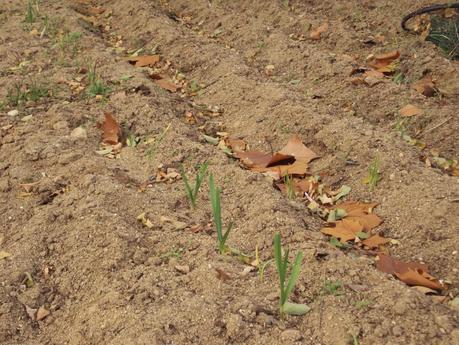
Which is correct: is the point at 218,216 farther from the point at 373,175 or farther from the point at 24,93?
the point at 24,93

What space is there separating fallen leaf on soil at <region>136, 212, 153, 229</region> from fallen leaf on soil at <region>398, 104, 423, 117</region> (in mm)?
1480

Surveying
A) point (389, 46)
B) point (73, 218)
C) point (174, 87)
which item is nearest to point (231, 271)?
point (73, 218)

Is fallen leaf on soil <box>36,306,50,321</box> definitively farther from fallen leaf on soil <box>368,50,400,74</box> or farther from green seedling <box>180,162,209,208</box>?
fallen leaf on soil <box>368,50,400,74</box>

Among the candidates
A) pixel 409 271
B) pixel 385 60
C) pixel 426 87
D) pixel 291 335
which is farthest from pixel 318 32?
pixel 291 335

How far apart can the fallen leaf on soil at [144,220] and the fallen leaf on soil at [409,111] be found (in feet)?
4.85

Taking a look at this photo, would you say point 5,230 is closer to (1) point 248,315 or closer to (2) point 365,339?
(1) point 248,315

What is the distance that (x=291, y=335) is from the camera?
1.69 meters

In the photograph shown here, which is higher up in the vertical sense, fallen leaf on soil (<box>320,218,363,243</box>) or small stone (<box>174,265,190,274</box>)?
small stone (<box>174,265,190,274</box>)

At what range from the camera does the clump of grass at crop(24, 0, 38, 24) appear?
3912 millimetres

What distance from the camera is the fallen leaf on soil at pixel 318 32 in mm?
3850

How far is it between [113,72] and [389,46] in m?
1.72

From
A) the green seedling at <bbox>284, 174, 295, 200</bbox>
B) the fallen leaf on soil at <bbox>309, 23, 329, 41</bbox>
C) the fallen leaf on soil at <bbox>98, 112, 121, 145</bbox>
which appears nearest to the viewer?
the green seedling at <bbox>284, 174, 295, 200</bbox>

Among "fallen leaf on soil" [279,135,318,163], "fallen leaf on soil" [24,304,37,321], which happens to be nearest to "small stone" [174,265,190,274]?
"fallen leaf on soil" [24,304,37,321]

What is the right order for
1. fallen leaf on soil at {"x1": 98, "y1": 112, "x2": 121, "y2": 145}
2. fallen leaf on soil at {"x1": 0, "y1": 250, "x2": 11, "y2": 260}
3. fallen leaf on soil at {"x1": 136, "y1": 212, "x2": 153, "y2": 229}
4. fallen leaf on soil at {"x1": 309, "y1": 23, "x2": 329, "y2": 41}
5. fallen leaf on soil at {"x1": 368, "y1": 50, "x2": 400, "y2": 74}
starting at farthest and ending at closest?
fallen leaf on soil at {"x1": 309, "y1": 23, "x2": 329, "y2": 41} → fallen leaf on soil at {"x1": 368, "y1": 50, "x2": 400, "y2": 74} → fallen leaf on soil at {"x1": 98, "y1": 112, "x2": 121, "y2": 145} → fallen leaf on soil at {"x1": 136, "y1": 212, "x2": 153, "y2": 229} → fallen leaf on soil at {"x1": 0, "y1": 250, "x2": 11, "y2": 260}
